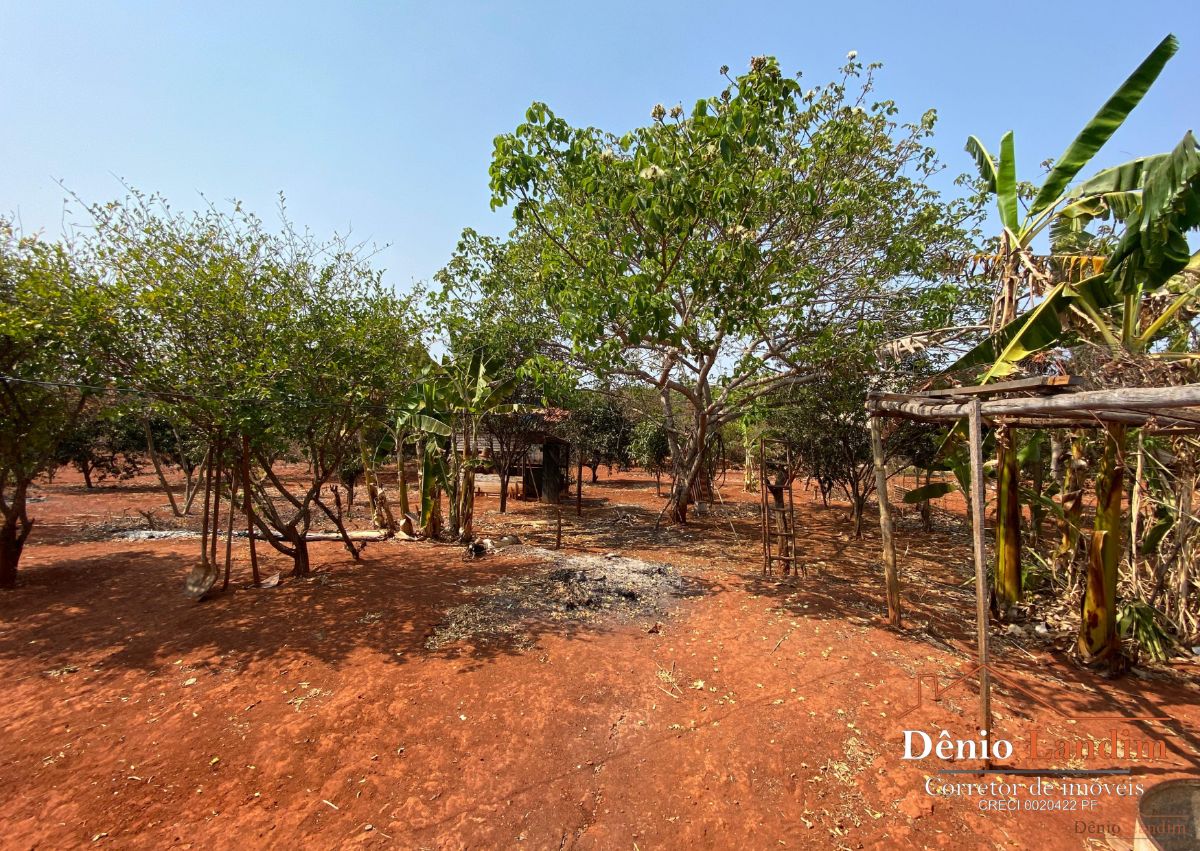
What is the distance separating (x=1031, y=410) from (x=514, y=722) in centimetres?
515

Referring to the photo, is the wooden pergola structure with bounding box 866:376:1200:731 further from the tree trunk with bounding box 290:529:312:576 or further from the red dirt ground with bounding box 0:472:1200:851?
the tree trunk with bounding box 290:529:312:576

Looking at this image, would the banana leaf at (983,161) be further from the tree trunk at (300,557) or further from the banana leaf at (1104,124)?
the tree trunk at (300,557)

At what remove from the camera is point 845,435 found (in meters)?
11.8

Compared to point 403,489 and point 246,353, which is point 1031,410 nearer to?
point 246,353

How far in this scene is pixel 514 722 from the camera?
4.35 meters

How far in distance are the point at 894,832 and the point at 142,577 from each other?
1084 centimetres

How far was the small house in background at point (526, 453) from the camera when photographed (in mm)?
17438

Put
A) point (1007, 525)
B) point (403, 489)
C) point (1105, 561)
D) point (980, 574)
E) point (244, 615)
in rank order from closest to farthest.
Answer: point (980, 574) → point (1105, 561) → point (1007, 525) → point (244, 615) → point (403, 489)

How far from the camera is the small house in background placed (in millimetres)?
17438

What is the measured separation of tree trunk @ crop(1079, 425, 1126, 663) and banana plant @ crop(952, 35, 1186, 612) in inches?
34.3

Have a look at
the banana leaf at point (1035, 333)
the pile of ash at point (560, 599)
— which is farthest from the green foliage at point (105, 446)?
the banana leaf at point (1035, 333)

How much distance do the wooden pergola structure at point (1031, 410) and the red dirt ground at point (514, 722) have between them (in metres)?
1.01

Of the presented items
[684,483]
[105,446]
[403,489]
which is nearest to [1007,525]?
[684,483]

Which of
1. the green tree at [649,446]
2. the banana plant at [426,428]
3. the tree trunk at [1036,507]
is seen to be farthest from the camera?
the green tree at [649,446]
